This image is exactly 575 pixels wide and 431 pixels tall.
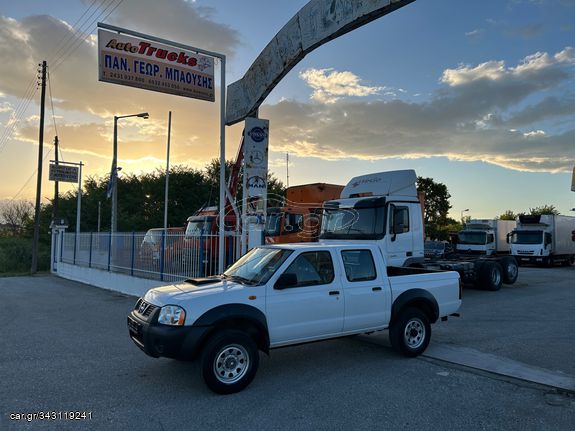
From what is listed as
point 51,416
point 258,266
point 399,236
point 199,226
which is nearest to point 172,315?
point 258,266

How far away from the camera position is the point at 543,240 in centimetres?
2797

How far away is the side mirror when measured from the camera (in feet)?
19.1

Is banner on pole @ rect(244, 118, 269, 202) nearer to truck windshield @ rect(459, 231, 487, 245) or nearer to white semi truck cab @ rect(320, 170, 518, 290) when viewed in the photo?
white semi truck cab @ rect(320, 170, 518, 290)

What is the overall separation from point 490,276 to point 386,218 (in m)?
5.96

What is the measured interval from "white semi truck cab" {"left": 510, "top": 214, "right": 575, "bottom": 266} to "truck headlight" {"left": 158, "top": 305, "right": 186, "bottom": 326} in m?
28.1

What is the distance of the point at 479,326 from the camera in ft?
30.7

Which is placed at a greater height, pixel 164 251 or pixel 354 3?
pixel 354 3

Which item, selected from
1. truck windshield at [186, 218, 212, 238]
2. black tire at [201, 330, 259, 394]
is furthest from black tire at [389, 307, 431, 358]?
truck windshield at [186, 218, 212, 238]

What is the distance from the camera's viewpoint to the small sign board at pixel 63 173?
30.2 m

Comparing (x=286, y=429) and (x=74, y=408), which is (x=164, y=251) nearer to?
(x=74, y=408)

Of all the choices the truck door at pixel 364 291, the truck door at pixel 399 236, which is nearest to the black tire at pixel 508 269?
the truck door at pixel 399 236

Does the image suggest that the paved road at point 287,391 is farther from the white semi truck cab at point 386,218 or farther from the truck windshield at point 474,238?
the truck windshield at point 474,238

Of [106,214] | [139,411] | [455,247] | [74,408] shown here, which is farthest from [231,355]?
[106,214]

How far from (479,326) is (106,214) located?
153 ft
